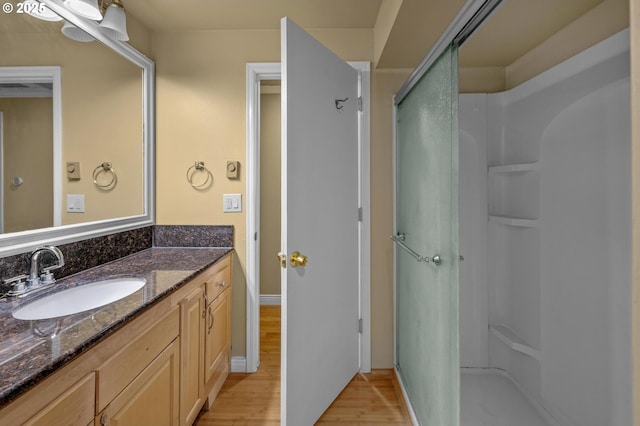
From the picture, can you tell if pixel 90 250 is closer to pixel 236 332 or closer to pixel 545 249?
pixel 236 332

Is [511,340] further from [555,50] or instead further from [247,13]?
[247,13]

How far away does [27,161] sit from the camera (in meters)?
1.34

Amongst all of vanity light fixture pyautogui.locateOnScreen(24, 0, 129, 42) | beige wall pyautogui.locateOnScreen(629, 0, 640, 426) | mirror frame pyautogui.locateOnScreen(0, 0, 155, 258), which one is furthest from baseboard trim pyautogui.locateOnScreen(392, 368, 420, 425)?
vanity light fixture pyautogui.locateOnScreen(24, 0, 129, 42)

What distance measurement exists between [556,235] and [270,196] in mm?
2619

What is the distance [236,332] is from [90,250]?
1.07 meters

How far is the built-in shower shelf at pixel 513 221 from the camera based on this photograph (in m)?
1.81

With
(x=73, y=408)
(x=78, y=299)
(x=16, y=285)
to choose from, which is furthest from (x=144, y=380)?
(x=16, y=285)

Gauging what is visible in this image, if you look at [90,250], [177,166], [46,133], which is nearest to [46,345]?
[90,250]

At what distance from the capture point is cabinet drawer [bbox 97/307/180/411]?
904 mm

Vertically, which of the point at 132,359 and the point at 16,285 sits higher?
the point at 16,285

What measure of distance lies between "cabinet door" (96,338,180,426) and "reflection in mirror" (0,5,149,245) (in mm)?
813

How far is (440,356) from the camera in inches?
50.1

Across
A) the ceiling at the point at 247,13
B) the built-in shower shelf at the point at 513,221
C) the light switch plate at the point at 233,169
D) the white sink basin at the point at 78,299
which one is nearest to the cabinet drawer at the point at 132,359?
the white sink basin at the point at 78,299

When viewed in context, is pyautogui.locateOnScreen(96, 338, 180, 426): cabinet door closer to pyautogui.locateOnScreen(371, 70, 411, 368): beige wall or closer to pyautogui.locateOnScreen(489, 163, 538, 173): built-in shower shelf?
pyautogui.locateOnScreen(371, 70, 411, 368): beige wall
